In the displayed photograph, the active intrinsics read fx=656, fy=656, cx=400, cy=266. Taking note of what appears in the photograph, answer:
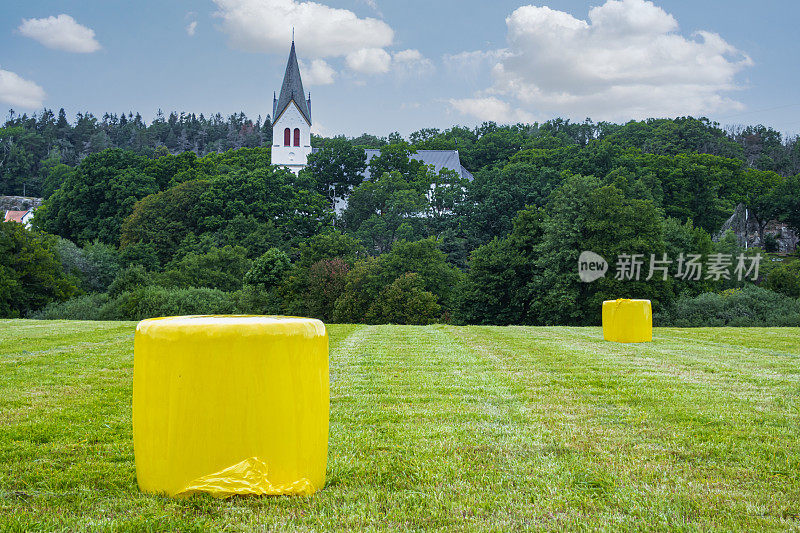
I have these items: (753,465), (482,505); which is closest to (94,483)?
(482,505)

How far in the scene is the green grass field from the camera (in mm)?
3613

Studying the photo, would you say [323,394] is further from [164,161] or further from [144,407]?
[164,161]

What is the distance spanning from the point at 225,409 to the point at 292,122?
84381mm

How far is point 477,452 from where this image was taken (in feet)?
16.5

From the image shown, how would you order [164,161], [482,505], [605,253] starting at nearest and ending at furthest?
[482,505] → [605,253] → [164,161]

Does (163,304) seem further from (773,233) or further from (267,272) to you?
(773,233)

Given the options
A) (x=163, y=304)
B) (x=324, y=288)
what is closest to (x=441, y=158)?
(x=324, y=288)

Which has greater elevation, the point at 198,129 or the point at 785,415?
the point at 198,129

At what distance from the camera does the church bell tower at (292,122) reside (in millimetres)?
83562

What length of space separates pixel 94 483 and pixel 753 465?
4.52 m

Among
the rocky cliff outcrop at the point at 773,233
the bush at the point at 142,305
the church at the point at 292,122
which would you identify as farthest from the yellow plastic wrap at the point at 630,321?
the church at the point at 292,122

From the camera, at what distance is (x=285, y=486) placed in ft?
12.8

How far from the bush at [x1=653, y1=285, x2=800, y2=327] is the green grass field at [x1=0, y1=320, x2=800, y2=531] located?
80.7 ft

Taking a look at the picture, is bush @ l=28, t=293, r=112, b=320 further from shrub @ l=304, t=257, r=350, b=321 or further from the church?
the church
